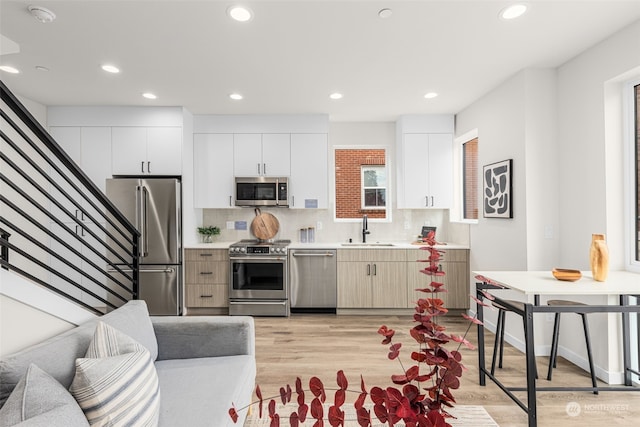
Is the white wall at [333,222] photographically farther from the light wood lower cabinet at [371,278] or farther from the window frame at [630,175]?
the window frame at [630,175]

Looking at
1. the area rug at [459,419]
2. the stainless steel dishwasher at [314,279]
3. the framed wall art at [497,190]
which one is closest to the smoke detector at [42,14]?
the area rug at [459,419]

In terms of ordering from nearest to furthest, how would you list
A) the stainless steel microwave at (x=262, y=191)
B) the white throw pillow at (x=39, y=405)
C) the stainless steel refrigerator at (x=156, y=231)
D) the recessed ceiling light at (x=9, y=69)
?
the white throw pillow at (x=39, y=405) < the recessed ceiling light at (x=9, y=69) < the stainless steel refrigerator at (x=156, y=231) < the stainless steel microwave at (x=262, y=191)

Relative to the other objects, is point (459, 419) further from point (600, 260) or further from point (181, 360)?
point (181, 360)

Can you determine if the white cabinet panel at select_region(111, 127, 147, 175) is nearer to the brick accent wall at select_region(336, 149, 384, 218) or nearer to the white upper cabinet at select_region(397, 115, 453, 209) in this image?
the brick accent wall at select_region(336, 149, 384, 218)

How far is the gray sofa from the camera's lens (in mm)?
1306

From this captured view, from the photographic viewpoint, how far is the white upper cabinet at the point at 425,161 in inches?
176

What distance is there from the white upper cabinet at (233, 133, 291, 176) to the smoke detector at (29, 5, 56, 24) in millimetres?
2379

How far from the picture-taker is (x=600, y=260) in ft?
7.02

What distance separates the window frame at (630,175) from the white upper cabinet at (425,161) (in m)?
2.03

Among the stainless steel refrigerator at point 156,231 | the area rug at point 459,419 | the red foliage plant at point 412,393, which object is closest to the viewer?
the red foliage plant at point 412,393

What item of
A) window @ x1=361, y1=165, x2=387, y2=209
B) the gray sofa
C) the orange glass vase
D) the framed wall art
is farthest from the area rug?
Result: window @ x1=361, y1=165, x2=387, y2=209

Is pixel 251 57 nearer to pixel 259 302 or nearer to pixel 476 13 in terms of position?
pixel 476 13

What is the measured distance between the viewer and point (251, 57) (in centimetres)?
281

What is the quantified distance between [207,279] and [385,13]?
137 inches
